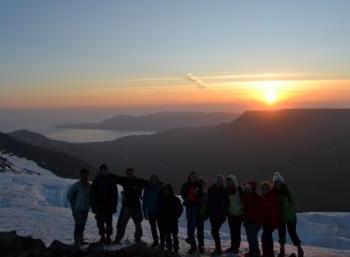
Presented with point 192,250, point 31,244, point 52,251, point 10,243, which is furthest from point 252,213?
point 10,243

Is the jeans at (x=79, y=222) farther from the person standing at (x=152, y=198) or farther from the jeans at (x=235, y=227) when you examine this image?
the jeans at (x=235, y=227)

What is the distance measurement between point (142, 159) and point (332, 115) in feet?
174

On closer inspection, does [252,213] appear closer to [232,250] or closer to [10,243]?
[232,250]

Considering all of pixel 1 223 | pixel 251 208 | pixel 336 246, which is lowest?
pixel 336 246

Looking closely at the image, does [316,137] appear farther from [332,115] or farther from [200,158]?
[200,158]

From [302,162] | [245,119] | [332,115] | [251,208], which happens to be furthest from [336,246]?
[245,119]

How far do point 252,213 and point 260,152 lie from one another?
4288 inches

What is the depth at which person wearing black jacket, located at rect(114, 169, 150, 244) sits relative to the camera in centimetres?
1341

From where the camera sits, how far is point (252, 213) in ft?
41.8

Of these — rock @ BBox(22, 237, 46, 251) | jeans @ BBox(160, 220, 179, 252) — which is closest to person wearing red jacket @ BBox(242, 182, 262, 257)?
jeans @ BBox(160, 220, 179, 252)

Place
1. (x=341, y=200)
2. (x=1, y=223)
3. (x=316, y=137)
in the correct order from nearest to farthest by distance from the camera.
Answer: (x=1, y=223), (x=341, y=200), (x=316, y=137)

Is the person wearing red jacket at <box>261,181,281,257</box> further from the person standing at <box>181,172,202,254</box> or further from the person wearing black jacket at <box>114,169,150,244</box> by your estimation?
the person wearing black jacket at <box>114,169,150,244</box>

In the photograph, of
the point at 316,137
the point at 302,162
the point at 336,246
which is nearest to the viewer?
the point at 336,246

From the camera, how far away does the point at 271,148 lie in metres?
123
